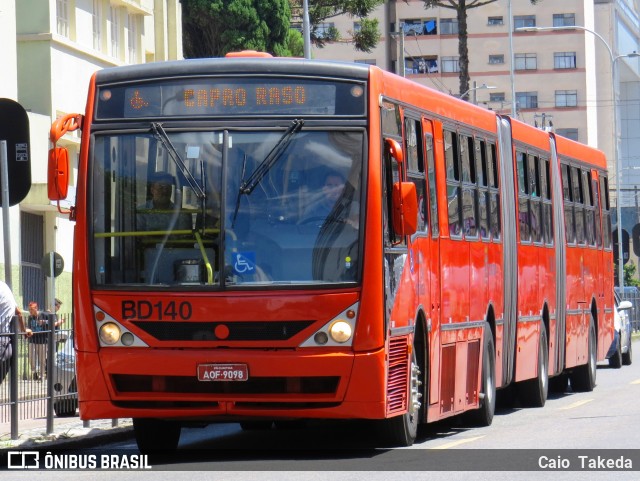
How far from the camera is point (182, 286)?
13.2 metres

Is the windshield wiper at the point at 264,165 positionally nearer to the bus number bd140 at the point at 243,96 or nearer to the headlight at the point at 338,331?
the bus number bd140 at the point at 243,96

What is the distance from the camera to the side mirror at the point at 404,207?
13.6m

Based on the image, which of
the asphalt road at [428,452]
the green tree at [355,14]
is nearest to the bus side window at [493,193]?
the asphalt road at [428,452]

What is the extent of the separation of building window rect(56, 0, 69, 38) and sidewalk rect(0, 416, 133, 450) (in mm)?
23002

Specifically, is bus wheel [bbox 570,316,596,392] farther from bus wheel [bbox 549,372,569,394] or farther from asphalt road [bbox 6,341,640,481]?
asphalt road [bbox 6,341,640,481]

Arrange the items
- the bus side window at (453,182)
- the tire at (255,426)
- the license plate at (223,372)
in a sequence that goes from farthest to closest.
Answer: the bus side window at (453,182) < the tire at (255,426) < the license plate at (223,372)

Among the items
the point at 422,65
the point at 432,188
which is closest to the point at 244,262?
the point at 432,188

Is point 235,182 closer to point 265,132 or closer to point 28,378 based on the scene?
point 265,132

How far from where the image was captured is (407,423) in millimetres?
14508

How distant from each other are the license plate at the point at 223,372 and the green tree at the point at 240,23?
149 ft

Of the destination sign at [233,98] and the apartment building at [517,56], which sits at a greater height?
the apartment building at [517,56]

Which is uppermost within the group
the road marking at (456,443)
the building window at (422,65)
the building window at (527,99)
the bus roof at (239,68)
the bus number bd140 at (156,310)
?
the building window at (422,65)

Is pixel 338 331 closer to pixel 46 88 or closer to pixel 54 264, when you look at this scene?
pixel 54 264

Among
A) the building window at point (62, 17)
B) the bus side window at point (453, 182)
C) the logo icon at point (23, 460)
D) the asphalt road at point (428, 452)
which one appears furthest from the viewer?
the building window at point (62, 17)
